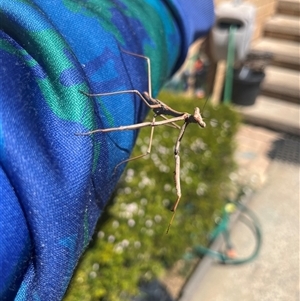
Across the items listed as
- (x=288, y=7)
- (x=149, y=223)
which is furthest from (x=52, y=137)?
(x=288, y=7)

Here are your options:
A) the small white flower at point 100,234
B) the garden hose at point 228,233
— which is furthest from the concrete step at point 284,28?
the small white flower at point 100,234

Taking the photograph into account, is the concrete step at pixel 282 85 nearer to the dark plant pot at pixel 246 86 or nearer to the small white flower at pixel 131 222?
the dark plant pot at pixel 246 86

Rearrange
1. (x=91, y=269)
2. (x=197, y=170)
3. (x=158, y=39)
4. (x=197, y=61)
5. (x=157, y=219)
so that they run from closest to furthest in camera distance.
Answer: (x=158, y=39) < (x=91, y=269) < (x=157, y=219) < (x=197, y=170) < (x=197, y=61)

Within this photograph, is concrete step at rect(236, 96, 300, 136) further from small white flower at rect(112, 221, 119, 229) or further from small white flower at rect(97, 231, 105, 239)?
small white flower at rect(97, 231, 105, 239)

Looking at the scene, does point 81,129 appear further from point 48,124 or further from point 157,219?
point 157,219

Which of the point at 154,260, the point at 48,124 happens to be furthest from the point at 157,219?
the point at 48,124

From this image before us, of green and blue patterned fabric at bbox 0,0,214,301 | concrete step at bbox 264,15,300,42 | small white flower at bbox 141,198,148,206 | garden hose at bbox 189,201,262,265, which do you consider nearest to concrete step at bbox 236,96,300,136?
concrete step at bbox 264,15,300,42

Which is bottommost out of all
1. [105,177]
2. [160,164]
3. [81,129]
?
[160,164]
